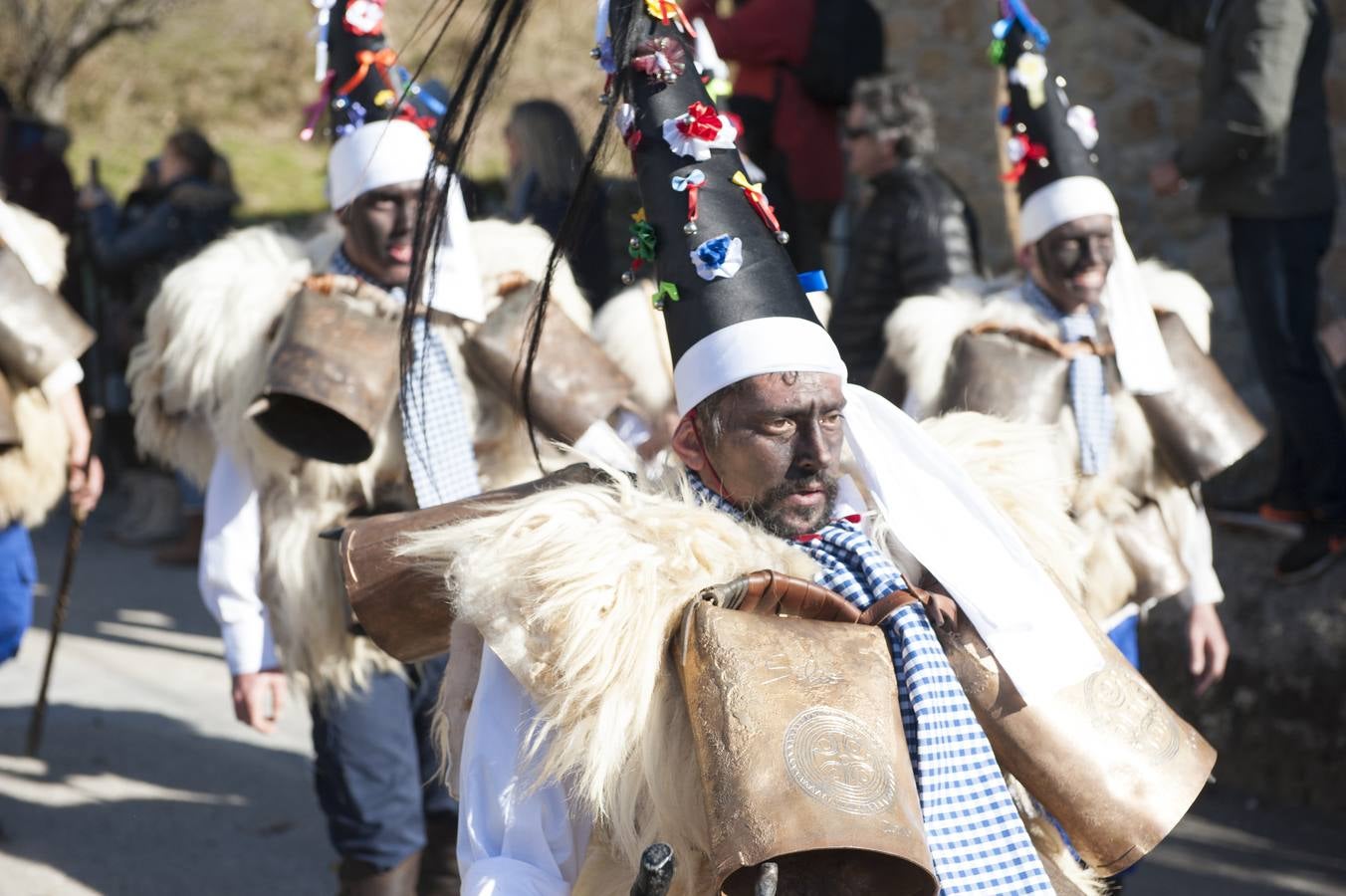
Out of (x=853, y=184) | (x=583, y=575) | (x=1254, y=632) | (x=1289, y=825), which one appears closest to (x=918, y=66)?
(x=853, y=184)

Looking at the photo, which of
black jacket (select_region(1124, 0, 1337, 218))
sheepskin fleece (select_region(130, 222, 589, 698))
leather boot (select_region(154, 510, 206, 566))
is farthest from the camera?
leather boot (select_region(154, 510, 206, 566))

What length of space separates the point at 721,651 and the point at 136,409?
2.30 metres

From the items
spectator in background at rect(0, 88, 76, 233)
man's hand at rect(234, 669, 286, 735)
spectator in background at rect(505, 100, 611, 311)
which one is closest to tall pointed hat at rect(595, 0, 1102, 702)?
man's hand at rect(234, 669, 286, 735)

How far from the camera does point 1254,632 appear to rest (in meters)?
5.02

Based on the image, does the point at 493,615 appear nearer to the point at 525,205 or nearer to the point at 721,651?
the point at 721,651

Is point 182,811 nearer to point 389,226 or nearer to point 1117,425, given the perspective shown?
point 389,226

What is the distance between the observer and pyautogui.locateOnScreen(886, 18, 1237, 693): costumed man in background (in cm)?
343

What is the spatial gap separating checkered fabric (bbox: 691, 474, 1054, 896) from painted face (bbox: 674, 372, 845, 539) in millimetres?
236

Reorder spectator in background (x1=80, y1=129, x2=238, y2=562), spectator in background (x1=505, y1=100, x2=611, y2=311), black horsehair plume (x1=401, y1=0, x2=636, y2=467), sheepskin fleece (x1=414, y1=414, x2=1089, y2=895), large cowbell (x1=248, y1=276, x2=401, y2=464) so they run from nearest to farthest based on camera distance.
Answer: sheepskin fleece (x1=414, y1=414, x2=1089, y2=895), black horsehair plume (x1=401, y1=0, x2=636, y2=467), large cowbell (x1=248, y1=276, x2=401, y2=464), spectator in background (x1=505, y1=100, x2=611, y2=311), spectator in background (x1=80, y1=129, x2=238, y2=562)

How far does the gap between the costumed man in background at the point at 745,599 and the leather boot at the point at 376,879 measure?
3.66 ft

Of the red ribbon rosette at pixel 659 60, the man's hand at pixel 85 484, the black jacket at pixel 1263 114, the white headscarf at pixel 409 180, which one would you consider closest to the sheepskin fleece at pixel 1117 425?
the white headscarf at pixel 409 180

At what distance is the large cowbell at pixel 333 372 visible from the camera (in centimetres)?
310

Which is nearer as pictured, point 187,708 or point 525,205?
point 187,708

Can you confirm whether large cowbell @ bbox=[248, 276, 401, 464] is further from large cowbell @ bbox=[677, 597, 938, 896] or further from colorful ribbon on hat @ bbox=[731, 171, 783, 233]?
large cowbell @ bbox=[677, 597, 938, 896]
